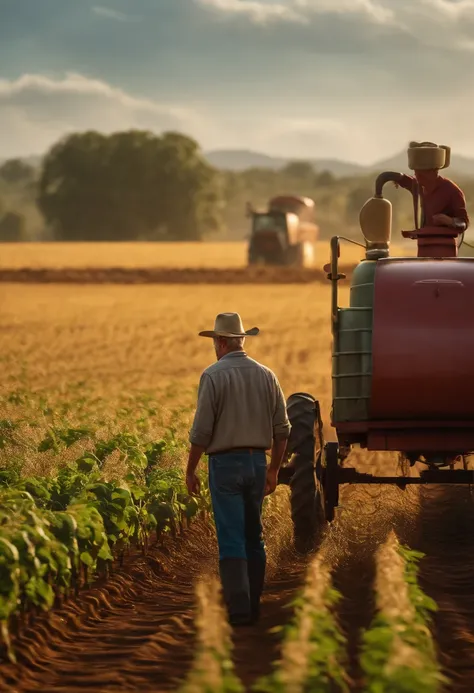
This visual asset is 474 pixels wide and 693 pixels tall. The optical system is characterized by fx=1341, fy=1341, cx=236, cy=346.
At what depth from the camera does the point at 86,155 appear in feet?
353

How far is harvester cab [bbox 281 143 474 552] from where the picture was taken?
8688mm

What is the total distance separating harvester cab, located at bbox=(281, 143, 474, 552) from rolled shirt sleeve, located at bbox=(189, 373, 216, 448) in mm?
1570

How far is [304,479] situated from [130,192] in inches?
3862

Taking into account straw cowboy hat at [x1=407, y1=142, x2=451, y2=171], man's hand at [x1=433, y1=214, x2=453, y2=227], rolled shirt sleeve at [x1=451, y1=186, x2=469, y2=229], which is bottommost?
man's hand at [x1=433, y1=214, x2=453, y2=227]

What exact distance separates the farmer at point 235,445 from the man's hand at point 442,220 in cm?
251

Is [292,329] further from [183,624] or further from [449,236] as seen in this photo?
[183,624]

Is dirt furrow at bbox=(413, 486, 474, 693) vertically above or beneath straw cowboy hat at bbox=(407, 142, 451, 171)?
beneath

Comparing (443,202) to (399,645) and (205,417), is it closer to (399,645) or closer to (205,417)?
(205,417)

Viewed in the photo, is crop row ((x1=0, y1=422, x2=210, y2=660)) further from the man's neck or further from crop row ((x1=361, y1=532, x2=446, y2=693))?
crop row ((x1=361, y1=532, x2=446, y2=693))

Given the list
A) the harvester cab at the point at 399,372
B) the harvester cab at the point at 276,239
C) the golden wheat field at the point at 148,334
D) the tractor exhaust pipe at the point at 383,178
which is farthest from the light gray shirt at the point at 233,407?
the harvester cab at the point at 276,239

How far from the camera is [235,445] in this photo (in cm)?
757

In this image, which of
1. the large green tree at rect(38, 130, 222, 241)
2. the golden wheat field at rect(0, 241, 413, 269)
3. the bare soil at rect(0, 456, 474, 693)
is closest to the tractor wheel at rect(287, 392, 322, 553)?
the bare soil at rect(0, 456, 474, 693)

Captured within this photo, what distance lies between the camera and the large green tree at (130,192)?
104125 millimetres

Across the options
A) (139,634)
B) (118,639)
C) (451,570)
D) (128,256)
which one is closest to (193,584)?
(139,634)
